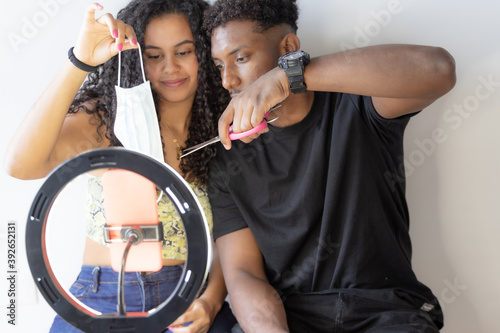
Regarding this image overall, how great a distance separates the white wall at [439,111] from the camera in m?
1.47

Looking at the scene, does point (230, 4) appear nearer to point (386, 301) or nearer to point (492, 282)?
point (386, 301)

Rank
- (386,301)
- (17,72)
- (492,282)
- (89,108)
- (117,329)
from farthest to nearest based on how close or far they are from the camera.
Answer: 1. (17,72)
2. (492,282)
3. (89,108)
4. (386,301)
5. (117,329)

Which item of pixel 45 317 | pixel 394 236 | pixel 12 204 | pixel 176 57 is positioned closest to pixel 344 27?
pixel 176 57

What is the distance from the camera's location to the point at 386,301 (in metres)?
1.24

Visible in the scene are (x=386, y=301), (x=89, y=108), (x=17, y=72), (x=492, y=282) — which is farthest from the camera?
(x=17, y=72)

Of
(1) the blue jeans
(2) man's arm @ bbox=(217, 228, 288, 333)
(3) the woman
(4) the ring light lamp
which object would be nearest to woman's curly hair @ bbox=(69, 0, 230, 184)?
(3) the woman

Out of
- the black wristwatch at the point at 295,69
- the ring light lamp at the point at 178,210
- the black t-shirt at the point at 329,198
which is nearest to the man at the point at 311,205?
the black t-shirt at the point at 329,198

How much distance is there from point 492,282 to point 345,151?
691mm

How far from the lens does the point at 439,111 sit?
59.5 inches

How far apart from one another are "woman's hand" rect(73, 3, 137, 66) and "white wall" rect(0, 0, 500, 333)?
556mm

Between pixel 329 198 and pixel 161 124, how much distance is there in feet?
1.78

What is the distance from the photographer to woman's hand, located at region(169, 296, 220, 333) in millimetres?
1271

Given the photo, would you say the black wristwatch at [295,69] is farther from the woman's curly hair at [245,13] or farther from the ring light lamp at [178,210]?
the ring light lamp at [178,210]

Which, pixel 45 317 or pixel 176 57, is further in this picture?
pixel 45 317
